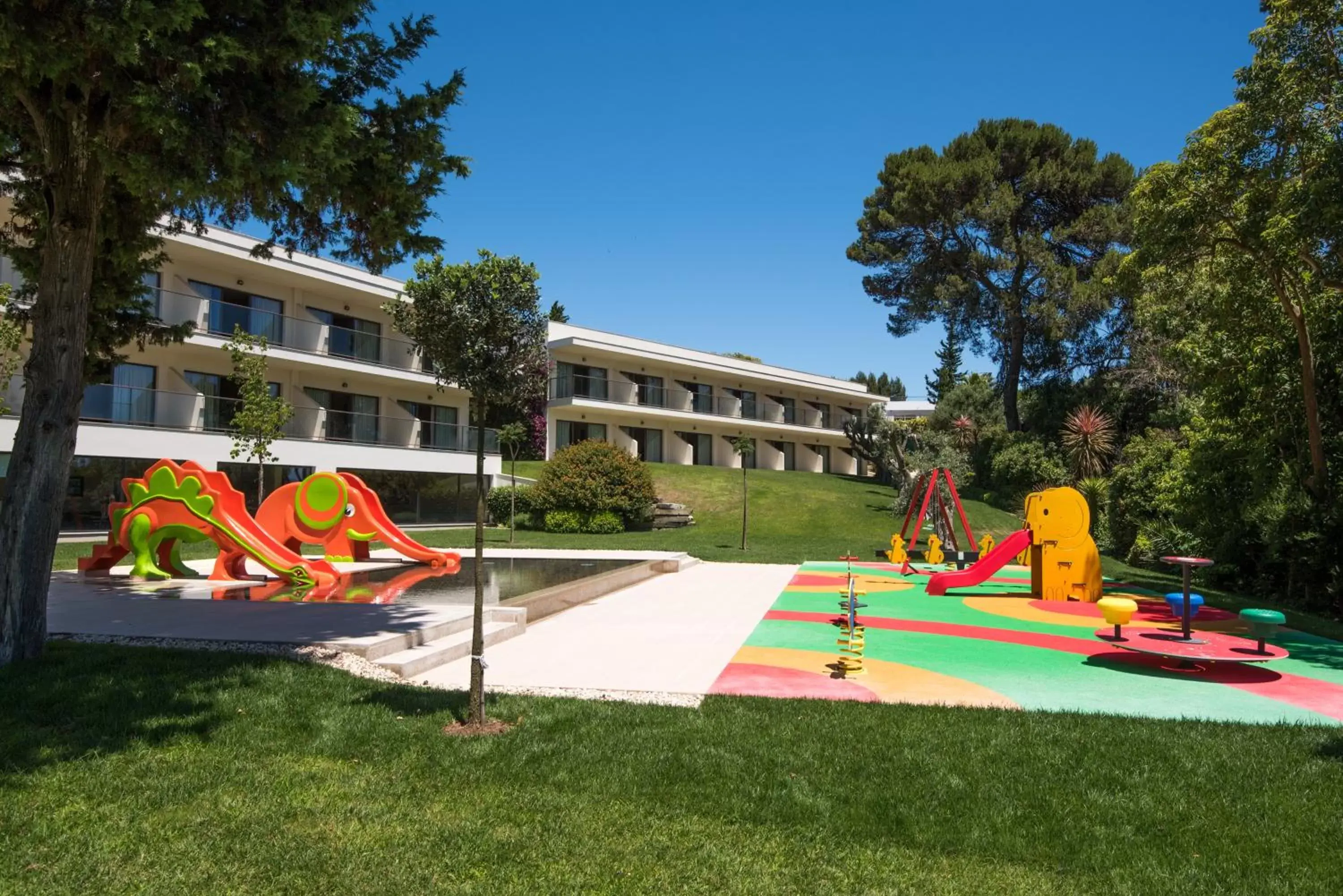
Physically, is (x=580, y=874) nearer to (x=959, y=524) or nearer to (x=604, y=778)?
(x=604, y=778)

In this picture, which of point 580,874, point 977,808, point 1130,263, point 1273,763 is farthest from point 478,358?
point 1130,263

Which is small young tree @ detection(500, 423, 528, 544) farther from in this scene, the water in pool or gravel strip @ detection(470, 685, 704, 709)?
gravel strip @ detection(470, 685, 704, 709)

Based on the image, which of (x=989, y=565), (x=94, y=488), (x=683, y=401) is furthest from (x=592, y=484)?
(x=989, y=565)

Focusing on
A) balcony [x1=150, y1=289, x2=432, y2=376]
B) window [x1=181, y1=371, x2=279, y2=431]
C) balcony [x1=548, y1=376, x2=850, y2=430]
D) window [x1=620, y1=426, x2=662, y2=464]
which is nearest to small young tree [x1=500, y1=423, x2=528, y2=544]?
balcony [x1=150, y1=289, x2=432, y2=376]

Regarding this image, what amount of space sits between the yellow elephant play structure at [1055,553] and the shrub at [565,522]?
17.3 m

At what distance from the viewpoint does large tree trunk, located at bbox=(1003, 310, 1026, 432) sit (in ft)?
141

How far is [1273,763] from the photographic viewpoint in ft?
18.8

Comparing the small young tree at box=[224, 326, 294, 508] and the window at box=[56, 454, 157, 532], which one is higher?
the small young tree at box=[224, 326, 294, 508]

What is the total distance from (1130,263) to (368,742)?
14824 mm

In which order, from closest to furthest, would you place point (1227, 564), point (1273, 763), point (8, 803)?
1. point (8, 803)
2. point (1273, 763)
3. point (1227, 564)

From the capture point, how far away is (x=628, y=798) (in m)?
5.04

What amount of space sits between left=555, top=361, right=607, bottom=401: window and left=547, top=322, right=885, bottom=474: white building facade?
0.05m

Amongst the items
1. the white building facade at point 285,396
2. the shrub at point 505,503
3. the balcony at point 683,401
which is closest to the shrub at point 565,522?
the shrub at point 505,503

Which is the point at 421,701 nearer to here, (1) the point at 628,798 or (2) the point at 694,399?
(1) the point at 628,798
